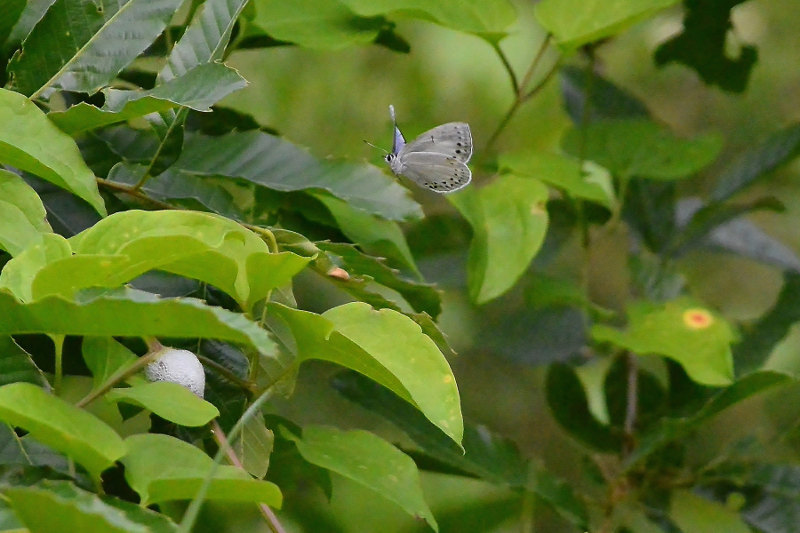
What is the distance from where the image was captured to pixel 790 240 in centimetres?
237

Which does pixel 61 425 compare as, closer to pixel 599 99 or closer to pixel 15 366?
pixel 15 366

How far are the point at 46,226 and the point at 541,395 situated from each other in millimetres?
1884

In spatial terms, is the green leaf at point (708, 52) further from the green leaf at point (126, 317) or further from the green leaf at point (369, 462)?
the green leaf at point (126, 317)

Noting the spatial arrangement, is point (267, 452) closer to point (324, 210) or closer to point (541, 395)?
point (324, 210)

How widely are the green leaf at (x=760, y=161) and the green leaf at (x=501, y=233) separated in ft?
1.29

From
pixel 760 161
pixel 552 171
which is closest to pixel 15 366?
pixel 552 171

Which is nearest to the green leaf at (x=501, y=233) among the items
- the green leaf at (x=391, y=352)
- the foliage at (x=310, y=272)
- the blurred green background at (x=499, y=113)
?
the foliage at (x=310, y=272)

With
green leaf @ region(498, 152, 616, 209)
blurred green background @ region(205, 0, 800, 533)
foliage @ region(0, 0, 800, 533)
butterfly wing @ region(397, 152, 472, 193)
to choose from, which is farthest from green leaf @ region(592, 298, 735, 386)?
blurred green background @ region(205, 0, 800, 533)

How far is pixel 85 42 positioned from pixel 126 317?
1.02 ft

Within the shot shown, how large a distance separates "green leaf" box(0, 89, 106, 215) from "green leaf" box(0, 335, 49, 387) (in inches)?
3.9

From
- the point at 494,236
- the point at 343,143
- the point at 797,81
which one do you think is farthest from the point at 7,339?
the point at 797,81

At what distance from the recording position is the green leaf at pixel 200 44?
66 cm

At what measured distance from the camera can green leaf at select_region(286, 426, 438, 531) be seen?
0.62 meters

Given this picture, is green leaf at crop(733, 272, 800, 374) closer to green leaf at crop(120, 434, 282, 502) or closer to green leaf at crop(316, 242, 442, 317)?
green leaf at crop(316, 242, 442, 317)
